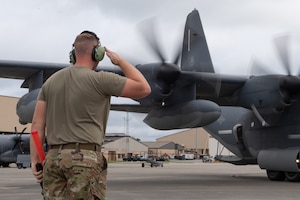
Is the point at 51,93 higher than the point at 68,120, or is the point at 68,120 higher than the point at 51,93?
the point at 51,93

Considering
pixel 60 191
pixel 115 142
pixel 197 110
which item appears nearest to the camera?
pixel 60 191

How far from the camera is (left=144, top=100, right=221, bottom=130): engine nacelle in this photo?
15.8 m

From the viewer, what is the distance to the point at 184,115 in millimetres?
16109

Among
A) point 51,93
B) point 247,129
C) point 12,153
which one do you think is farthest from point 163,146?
point 51,93

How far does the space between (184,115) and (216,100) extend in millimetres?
4497

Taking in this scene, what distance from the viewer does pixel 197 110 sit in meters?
15.8

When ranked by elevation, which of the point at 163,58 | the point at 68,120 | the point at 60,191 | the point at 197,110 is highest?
the point at 163,58

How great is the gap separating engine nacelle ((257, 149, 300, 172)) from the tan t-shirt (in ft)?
49.4

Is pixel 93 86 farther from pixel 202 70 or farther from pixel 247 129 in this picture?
pixel 247 129

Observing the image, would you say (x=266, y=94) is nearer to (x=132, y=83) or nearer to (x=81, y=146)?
(x=132, y=83)

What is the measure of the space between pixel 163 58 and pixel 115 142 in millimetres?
81344

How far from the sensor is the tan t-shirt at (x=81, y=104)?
3113 mm

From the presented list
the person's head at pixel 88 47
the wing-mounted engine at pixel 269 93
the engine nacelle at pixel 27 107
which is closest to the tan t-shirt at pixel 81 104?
the person's head at pixel 88 47

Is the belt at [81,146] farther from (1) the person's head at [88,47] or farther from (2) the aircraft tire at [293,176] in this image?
(2) the aircraft tire at [293,176]
